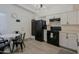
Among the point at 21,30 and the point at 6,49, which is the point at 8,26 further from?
the point at 6,49

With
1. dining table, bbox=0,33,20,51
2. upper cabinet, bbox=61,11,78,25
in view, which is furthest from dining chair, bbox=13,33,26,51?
upper cabinet, bbox=61,11,78,25

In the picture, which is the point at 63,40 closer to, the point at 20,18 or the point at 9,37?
the point at 20,18

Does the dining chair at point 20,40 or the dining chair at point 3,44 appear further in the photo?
the dining chair at point 20,40

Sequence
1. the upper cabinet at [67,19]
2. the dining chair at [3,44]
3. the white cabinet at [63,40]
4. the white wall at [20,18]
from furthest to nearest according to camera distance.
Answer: the upper cabinet at [67,19]
the white cabinet at [63,40]
the white wall at [20,18]
the dining chair at [3,44]

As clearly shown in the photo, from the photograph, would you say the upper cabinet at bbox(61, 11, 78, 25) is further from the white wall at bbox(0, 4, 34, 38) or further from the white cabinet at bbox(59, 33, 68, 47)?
the white wall at bbox(0, 4, 34, 38)

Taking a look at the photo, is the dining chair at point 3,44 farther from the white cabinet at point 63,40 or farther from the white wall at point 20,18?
the white cabinet at point 63,40

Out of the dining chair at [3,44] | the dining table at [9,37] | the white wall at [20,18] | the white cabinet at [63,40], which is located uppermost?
the white wall at [20,18]

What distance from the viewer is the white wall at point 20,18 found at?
1819 mm

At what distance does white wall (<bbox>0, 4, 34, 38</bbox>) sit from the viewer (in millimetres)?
1819

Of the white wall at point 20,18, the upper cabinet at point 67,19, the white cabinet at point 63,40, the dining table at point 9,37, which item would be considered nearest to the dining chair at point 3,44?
the dining table at point 9,37
